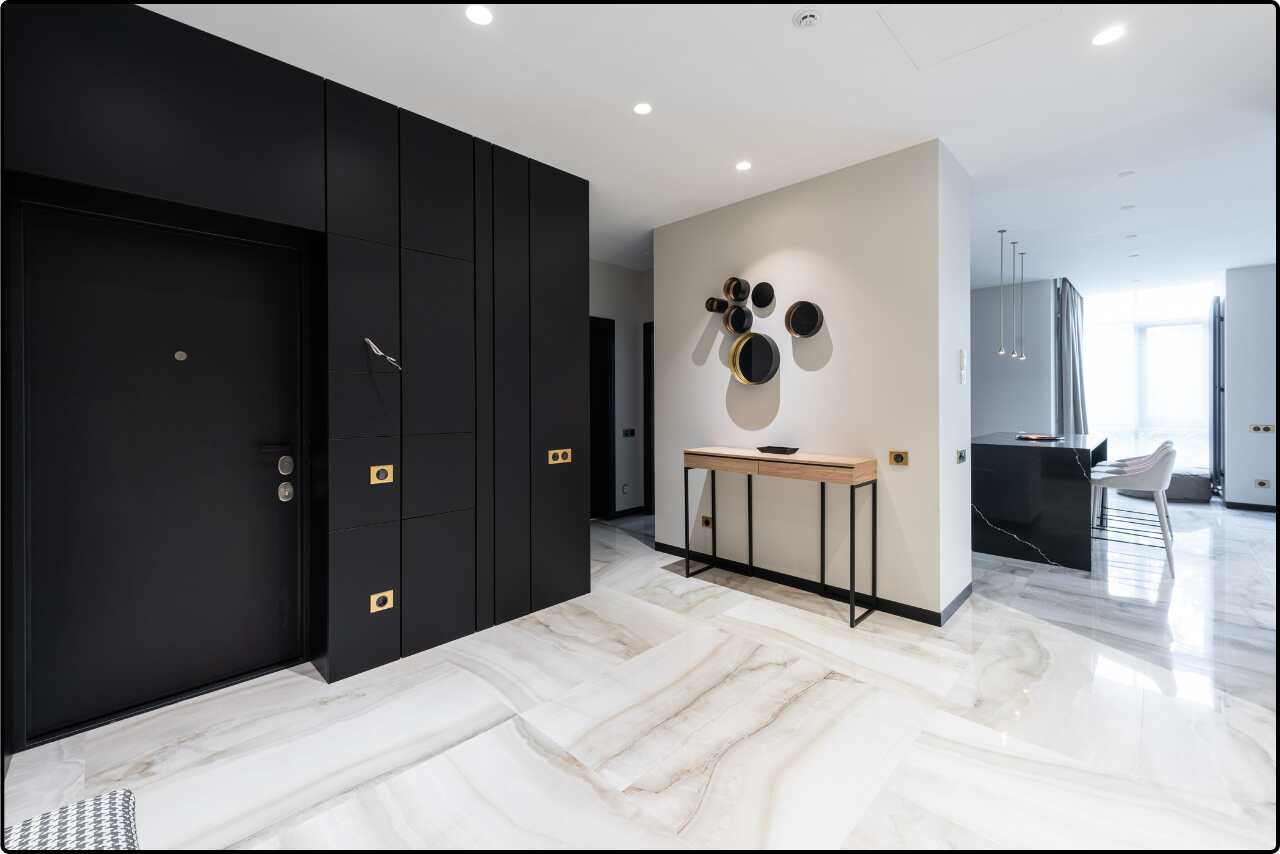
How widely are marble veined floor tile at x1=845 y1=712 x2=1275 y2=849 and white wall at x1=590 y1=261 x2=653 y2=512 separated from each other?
3.99m

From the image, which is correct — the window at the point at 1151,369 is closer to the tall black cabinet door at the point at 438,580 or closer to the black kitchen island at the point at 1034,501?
the black kitchen island at the point at 1034,501

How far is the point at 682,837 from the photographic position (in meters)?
1.50

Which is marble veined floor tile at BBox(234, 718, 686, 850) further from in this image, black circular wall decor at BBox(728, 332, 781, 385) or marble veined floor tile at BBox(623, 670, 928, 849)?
black circular wall decor at BBox(728, 332, 781, 385)

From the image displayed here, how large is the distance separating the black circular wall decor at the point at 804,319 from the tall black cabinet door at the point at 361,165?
224 cm

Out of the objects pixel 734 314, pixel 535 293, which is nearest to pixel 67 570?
pixel 535 293

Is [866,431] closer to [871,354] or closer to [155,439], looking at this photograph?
[871,354]

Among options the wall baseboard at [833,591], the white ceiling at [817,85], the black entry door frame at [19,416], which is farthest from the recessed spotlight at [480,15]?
the wall baseboard at [833,591]

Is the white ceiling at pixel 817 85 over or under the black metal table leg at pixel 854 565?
over

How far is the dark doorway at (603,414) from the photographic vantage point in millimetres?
5430

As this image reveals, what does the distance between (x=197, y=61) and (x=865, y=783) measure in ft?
10.9

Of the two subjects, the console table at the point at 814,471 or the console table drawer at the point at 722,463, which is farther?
the console table drawer at the point at 722,463

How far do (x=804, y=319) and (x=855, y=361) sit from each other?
16.1 inches

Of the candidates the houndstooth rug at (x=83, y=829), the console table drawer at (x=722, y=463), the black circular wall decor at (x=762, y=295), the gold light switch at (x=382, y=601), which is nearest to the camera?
the houndstooth rug at (x=83, y=829)

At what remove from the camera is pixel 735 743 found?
6.33 feet
